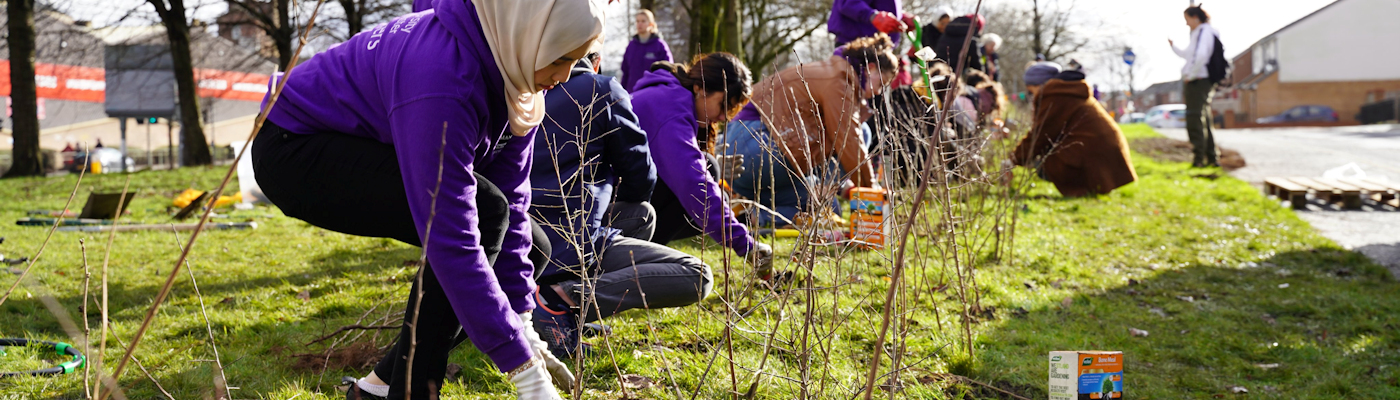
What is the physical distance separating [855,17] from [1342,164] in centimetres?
768

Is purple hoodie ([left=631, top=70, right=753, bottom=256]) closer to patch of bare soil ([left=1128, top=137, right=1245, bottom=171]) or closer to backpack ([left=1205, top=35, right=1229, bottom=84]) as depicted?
backpack ([left=1205, top=35, right=1229, bottom=84])

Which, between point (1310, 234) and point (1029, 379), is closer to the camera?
point (1029, 379)

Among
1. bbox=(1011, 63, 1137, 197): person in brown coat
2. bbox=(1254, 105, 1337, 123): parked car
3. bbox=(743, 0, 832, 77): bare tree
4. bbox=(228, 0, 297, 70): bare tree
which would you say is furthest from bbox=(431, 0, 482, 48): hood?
bbox=(1254, 105, 1337, 123): parked car

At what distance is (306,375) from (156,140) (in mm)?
40237

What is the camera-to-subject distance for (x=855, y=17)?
23.1ft

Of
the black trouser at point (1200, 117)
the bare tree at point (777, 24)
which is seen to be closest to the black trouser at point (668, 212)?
the black trouser at point (1200, 117)

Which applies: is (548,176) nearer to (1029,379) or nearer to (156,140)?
(1029,379)

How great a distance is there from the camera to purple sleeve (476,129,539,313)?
2111 millimetres

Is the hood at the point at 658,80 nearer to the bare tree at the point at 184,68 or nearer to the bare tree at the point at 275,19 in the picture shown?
A: the bare tree at the point at 184,68

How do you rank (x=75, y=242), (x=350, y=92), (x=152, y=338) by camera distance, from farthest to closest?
(x=75, y=242), (x=152, y=338), (x=350, y=92)

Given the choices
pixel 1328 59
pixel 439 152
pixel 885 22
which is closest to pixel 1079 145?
pixel 885 22

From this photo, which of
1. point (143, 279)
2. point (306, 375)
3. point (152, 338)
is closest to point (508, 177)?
point (306, 375)

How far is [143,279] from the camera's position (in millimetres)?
4523

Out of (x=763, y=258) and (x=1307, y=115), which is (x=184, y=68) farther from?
(x=1307, y=115)
